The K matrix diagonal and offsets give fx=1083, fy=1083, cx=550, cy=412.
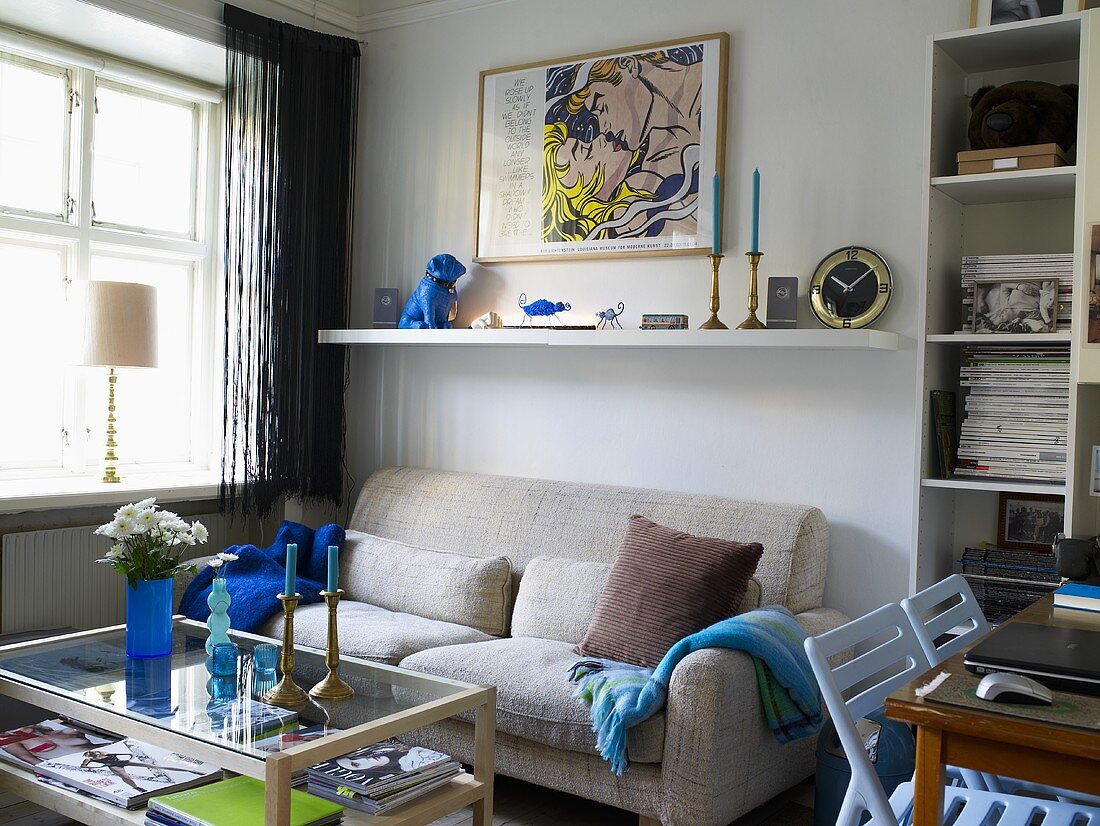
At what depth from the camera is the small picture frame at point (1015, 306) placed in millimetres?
2691

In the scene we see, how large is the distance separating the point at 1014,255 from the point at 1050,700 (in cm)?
172

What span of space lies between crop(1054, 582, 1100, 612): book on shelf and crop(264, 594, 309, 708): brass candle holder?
5.14 feet

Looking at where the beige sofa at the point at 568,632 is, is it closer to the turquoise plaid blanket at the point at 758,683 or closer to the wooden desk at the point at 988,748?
the turquoise plaid blanket at the point at 758,683

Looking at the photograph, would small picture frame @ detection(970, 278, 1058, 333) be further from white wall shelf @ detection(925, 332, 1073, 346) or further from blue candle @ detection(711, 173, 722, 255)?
blue candle @ detection(711, 173, 722, 255)

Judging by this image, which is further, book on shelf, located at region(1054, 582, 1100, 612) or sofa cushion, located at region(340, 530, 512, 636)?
sofa cushion, located at region(340, 530, 512, 636)

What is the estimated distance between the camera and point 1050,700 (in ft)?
4.52

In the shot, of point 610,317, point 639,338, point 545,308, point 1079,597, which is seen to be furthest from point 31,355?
point 1079,597

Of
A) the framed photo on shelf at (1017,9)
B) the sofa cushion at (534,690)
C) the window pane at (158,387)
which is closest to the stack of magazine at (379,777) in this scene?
the sofa cushion at (534,690)

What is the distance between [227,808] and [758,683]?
1243mm


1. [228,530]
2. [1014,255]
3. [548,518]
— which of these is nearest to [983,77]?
[1014,255]

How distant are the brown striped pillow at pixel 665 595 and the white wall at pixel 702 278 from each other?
1.66 feet

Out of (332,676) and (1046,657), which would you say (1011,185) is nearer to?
(1046,657)

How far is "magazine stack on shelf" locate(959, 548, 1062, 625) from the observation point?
8.93 feet

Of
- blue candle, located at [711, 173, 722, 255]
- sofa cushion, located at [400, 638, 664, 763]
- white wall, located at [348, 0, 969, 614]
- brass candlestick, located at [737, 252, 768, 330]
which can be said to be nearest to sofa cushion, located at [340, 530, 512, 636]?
sofa cushion, located at [400, 638, 664, 763]
